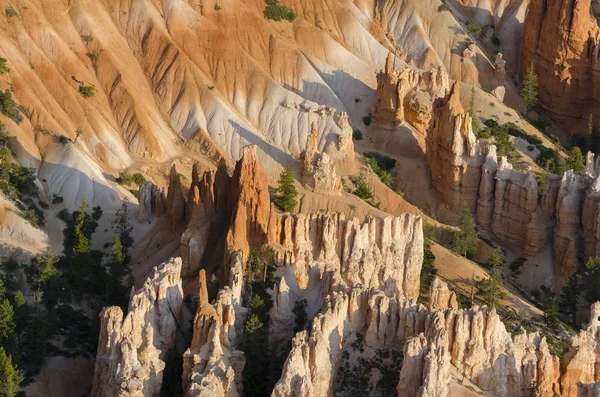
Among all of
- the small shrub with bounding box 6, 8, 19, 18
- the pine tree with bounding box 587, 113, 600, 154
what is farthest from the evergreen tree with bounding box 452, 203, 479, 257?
the small shrub with bounding box 6, 8, 19, 18

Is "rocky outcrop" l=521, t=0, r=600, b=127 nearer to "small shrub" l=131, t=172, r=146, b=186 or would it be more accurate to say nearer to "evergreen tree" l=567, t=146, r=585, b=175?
"evergreen tree" l=567, t=146, r=585, b=175

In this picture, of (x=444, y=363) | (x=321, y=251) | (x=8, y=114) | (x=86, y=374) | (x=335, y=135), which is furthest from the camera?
(x=335, y=135)

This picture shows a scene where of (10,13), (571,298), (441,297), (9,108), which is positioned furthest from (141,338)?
(10,13)

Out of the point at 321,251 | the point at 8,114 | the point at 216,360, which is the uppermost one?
the point at 8,114

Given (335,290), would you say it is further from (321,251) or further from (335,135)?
(335,135)

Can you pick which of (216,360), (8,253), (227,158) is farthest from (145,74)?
(216,360)

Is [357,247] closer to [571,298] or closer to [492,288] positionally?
[492,288]
